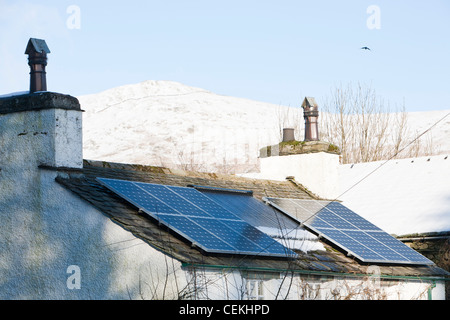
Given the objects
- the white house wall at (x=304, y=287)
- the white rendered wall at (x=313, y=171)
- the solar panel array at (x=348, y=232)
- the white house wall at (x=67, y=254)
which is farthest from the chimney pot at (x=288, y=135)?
the white house wall at (x=67, y=254)

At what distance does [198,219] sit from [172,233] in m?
0.94

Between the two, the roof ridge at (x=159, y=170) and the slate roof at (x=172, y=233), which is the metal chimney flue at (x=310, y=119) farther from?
the slate roof at (x=172, y=233)

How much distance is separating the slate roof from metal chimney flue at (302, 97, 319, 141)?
3426 mm

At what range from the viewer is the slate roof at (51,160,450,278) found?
1331cm

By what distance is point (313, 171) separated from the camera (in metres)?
21.6

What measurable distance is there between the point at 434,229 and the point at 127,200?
13131 mm

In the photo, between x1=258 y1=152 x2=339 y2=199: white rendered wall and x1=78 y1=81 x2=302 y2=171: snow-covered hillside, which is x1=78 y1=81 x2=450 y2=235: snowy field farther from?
x1=258 y1=152 x2=339 y2=199: white rendered wall

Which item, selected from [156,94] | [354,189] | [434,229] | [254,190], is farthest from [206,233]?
[156,94]

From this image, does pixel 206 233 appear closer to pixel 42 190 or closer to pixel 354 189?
pixel 42 190

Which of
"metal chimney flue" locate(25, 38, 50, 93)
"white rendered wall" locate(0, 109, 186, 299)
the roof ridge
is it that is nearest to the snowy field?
the roof ridge

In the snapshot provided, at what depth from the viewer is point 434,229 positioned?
2497 centimetres

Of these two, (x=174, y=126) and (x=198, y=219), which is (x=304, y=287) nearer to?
(x=198, y=219)

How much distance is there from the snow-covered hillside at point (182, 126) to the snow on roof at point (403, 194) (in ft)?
181
